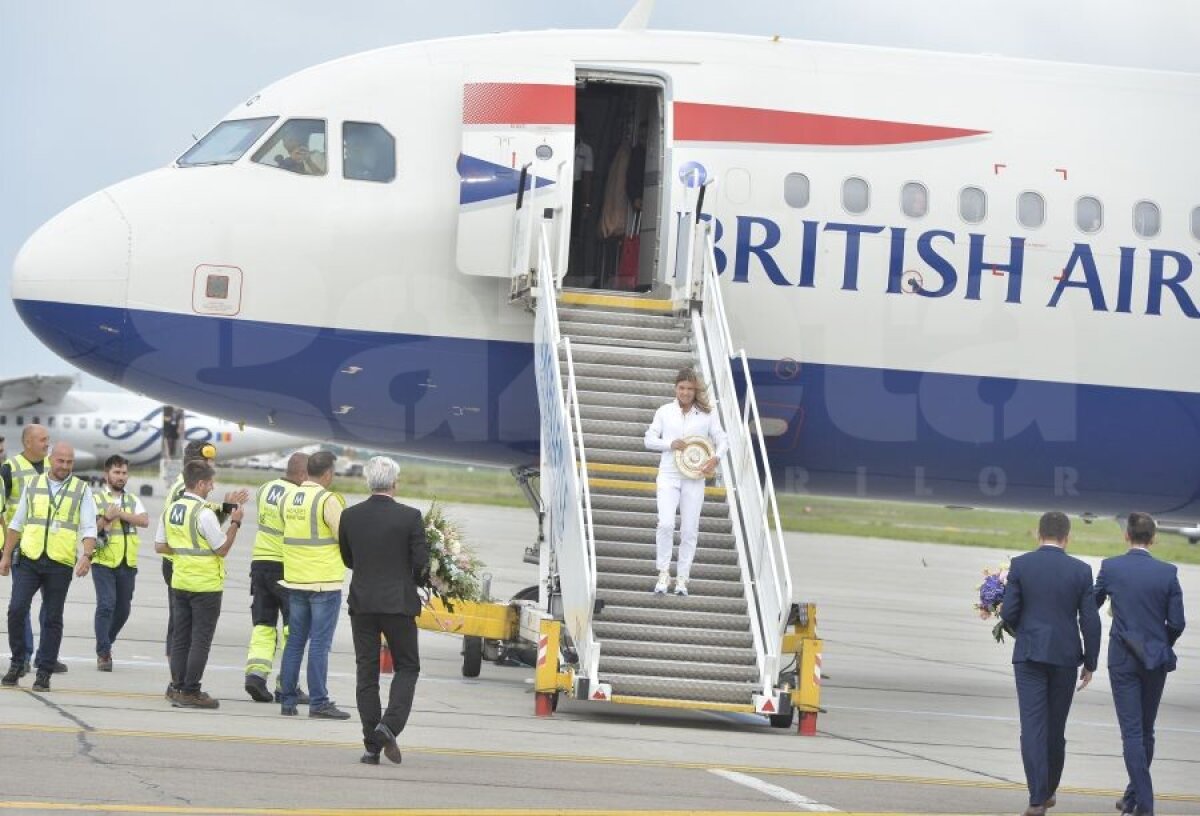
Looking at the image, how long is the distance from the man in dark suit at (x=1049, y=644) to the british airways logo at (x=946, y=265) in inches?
262

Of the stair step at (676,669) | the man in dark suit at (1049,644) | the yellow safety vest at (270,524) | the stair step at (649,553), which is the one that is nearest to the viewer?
the man in dark suit at (1049,644)

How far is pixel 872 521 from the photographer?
82.9 metres

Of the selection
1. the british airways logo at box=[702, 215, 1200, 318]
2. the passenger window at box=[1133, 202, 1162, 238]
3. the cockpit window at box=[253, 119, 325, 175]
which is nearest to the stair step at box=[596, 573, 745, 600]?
the british airways logo at box=[702, 215, 1200, 318]

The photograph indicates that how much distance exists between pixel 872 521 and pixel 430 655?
6567 centimetres

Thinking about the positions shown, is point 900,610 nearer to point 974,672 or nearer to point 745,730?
point 974,672

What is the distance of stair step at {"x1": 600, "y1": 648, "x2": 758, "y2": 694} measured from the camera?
13898 millimetres

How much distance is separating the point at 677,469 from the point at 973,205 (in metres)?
4.83

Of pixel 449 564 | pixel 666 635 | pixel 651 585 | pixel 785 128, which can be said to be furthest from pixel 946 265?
pixel 449 564

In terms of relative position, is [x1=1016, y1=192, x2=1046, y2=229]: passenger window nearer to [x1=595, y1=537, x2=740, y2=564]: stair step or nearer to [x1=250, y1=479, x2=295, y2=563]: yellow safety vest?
[x1=595, y1=537, x2=740, y2=564]: stair step

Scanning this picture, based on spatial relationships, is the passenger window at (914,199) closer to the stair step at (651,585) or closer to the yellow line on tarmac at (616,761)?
the stair step at (651,585)

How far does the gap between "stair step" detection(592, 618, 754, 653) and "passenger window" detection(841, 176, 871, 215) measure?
4963 mm

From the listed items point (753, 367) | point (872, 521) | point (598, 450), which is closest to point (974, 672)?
point (753, 367)

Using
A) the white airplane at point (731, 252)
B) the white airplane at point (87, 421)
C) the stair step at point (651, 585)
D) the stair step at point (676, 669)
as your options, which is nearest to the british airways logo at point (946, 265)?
the white airplane at point (731, 252)

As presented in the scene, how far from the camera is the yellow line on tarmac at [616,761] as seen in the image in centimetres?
1120
